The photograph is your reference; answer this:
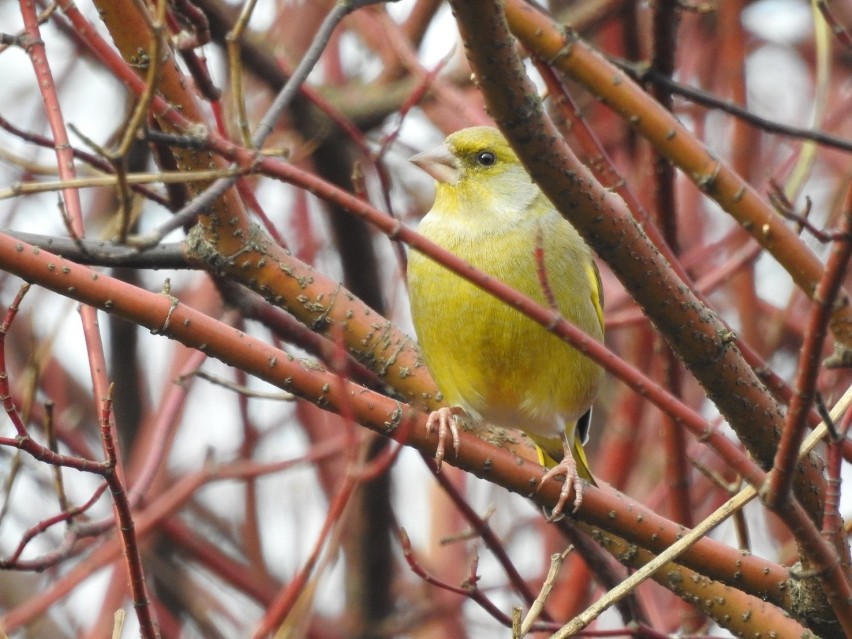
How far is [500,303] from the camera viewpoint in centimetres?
348

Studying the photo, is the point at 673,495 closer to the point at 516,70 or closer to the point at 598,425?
the point at 516,70

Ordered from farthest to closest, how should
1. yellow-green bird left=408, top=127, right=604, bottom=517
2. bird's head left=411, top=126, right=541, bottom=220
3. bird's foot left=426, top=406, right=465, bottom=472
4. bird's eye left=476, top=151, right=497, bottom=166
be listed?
bird's eye left=476, top=151, right=497, bottom=166
bird's head left=411, top=126, right=541, bottom=220
yellow-green bird left=408, top=127, right=604, bottom=517
bird's foot left=426, top=406, right=465, bottom=472

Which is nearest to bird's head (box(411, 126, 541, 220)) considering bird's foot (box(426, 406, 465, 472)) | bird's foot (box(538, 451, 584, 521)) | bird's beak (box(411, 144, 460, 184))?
bird's beak (box(411, 144, 460, 184))

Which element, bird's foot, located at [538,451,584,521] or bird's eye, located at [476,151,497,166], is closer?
bird's foot, located at [538,451,584,521]

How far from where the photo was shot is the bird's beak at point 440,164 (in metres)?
3.99

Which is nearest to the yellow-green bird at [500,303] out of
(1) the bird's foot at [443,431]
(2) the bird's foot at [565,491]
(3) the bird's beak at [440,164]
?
(3) the bird's beak at [440,164]

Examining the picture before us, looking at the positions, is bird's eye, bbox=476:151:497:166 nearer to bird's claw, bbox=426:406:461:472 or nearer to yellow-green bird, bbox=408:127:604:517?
yellow-green bird, bbox=408:127:604:517

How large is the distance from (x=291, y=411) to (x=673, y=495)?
2.43 meters

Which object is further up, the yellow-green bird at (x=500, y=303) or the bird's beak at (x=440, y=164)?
the bird's beak at (x=440, y=164)

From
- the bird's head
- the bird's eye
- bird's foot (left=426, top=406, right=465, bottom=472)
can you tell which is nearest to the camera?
bird's foot (left=426, top=406, right=465, bottom=472)

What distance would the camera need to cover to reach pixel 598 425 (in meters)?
6.24

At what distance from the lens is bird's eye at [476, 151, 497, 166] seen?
159 inches

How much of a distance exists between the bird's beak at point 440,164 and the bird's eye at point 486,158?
0.08m

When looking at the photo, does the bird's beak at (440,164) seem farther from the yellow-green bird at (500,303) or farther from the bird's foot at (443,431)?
the bird's foot at (443,431)
